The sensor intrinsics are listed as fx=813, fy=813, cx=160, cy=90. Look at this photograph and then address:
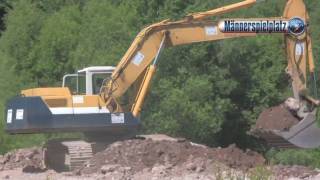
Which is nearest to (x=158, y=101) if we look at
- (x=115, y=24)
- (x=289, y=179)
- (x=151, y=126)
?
(x=151, y=126)

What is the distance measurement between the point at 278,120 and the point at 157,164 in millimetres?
3303

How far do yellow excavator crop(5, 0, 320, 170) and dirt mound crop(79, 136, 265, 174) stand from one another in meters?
0.93

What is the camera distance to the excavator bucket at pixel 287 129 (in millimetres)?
17516

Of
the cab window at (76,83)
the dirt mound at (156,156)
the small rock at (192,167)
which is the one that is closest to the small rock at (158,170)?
the dirt mound at (156,156)

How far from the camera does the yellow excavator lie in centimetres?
2041

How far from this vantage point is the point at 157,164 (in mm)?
19828

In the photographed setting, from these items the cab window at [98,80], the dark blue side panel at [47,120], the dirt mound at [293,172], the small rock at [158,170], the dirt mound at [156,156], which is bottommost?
the dirt mound at [293,172]

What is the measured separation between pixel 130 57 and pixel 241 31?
10.5 feet

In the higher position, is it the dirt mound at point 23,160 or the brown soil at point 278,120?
the brown soil at point 278,120

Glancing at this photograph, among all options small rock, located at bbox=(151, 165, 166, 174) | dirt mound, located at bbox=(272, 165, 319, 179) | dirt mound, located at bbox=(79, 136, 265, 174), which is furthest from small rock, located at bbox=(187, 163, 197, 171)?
dirt mound, located at bbox=(272, 165, 319, 179)

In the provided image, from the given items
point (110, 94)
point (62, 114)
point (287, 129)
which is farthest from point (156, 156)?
point (287, 129)

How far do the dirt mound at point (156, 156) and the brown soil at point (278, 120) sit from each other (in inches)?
52.4

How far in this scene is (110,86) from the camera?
21.6 metres

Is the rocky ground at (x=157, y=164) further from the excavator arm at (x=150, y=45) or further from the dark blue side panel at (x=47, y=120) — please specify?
the excavator arm at (x=150, y=45)
